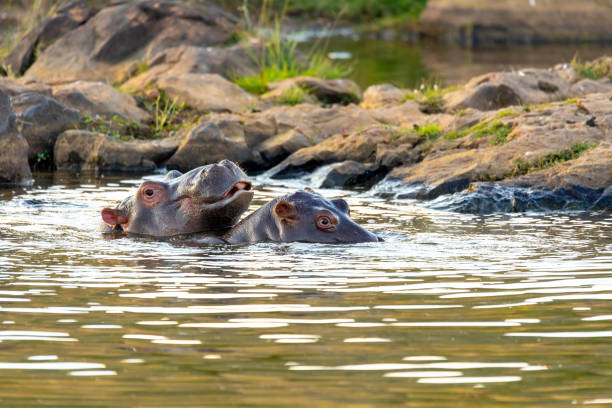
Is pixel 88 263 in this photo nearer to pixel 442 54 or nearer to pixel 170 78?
pixel 170 78

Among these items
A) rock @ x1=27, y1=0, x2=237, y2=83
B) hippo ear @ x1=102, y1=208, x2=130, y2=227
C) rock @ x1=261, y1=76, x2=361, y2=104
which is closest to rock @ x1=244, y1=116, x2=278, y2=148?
rock @ x1=261, y1=76, x2=361, y2=104

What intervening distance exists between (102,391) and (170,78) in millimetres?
13606

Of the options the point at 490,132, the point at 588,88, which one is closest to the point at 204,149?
the point at 490,132

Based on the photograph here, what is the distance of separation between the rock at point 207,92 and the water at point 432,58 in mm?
5192

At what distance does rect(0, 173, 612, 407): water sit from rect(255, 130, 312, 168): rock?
17.8ft

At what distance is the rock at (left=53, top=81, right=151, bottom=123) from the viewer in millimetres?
15828

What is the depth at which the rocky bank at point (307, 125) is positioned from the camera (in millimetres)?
11500

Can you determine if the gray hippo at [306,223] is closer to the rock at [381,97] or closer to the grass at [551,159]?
the grass at [551,159]

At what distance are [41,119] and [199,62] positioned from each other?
15.8ft

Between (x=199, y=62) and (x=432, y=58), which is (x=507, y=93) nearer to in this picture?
(x=199, y=62)

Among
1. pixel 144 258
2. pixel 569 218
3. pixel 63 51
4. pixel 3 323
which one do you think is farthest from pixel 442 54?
pixel 3 323

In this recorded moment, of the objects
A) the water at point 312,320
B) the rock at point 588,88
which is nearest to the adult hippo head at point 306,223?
the water at point 312,320

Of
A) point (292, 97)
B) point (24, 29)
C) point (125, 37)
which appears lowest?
point (292, 97)

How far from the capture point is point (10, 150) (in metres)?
12.8
